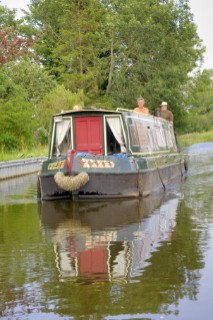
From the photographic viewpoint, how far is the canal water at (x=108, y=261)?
6461mm

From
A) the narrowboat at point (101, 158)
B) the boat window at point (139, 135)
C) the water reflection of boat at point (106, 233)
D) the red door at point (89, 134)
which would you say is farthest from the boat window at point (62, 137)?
the water reflection of boat at point (106, 233)

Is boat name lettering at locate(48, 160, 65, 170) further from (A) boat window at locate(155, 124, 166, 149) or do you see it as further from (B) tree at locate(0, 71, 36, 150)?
(B) tree at locate(0, 71, 36, 150)

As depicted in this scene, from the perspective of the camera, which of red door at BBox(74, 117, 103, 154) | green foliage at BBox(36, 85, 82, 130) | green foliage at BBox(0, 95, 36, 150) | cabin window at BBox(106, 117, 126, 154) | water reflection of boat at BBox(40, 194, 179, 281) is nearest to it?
water reflection of boat at BBox(40, 194, 179, 281)

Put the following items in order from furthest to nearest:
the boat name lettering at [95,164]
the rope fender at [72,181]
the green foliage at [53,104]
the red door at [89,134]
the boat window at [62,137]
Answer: the green foliage at [53,104] → the boat window at [62,137] → the red door at [89,134] → the boat name lettering at [95,164] → the rope fender at [72,181]

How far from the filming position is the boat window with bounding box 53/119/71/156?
61.2 feet

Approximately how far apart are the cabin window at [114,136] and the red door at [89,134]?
202 millimetres

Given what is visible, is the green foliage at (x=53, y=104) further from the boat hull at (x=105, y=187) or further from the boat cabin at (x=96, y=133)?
the boat hull at (x=105, y=187)

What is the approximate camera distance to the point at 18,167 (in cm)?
2820

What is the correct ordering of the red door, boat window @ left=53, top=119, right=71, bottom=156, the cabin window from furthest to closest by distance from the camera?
boat window @ left=53, top=119, right=71, bottom=156, the red door, the cabin window

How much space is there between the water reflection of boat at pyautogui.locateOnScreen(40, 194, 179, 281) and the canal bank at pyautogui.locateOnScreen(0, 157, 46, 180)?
30.4ft

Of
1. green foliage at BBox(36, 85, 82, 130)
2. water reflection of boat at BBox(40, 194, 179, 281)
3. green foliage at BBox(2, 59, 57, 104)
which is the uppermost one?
green foliage at BBox(2, 59, 57, 104)

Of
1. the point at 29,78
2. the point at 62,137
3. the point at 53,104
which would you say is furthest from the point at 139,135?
the point at 29,78

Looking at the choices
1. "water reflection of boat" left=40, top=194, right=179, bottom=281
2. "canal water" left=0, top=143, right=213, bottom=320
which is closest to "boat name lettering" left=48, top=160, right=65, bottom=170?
"water reflection of boat" left=40, top=194, right=179, bottom=281

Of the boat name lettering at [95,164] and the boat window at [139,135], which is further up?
the boat window at [139,135]
